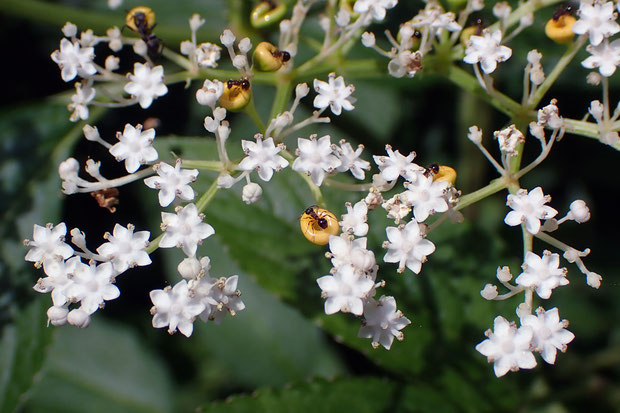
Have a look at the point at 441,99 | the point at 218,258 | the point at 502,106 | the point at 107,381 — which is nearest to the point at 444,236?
the point at 502,106

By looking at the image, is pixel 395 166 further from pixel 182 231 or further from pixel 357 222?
pixel 182 231

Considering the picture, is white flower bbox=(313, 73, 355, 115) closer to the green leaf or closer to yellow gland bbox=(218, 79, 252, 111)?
yellow gland bbox=(218, 79, 252, 111)

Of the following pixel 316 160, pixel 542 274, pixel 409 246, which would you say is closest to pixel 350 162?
pixel 316 160

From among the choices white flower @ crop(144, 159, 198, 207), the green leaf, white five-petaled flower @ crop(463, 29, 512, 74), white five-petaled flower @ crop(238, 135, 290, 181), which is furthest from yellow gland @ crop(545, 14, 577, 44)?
the green leaf

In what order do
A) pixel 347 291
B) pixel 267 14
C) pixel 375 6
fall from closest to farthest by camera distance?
pixel 347 291, pixel 375 6, pixel 267 14

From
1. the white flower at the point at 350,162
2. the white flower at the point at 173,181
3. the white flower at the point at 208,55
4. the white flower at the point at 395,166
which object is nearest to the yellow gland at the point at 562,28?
the white flower at the point at 395,166

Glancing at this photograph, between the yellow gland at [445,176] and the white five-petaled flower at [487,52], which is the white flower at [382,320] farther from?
the white five-petaled flower at [487,52]
